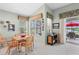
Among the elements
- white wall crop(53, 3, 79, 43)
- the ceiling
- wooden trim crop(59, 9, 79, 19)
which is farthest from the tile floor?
the ceiling

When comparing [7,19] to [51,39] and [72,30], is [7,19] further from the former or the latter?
[72,30]

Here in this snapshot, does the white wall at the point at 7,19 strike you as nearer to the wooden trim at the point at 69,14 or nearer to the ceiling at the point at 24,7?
the ceiling at the point at 24,7

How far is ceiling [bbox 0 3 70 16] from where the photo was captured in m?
1.98

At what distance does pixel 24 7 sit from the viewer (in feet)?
6.57

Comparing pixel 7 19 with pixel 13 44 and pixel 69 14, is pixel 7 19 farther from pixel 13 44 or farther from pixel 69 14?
pixel 69 14

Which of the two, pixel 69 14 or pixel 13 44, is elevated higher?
pixel 69 14

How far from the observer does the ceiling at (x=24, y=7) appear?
Result: 1.98 meters

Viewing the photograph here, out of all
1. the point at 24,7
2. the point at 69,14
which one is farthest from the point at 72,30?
the point at 24,7

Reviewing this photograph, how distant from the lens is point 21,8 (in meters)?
2.00

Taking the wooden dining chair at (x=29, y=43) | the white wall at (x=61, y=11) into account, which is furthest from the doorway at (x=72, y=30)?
the wooden dining chair at (x=29, y=43)

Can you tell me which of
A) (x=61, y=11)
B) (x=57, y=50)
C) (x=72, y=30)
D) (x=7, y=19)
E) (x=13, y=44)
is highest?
(x=61, y=11)

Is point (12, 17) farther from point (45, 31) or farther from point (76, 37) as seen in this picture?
point (76, 37)

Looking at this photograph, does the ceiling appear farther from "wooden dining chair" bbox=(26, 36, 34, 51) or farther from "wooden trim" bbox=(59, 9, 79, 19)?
"wooden dining chair" bbox=(26, 36, 34, 51)
